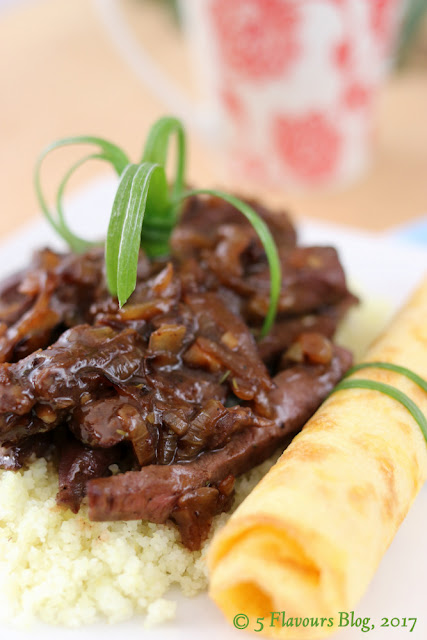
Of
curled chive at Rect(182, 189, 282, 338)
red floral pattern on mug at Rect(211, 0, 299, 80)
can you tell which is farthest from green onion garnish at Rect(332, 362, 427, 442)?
red floral pattern on mug at Rect(211, 0, 299, 80)

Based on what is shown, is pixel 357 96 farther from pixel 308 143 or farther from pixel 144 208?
pixel 144 208

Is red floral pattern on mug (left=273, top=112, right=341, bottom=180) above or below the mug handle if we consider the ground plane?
below

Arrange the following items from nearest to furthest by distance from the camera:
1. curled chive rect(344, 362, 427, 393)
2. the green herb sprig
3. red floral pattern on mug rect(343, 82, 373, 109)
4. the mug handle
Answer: the green herb sprig
curled chive rect(344, 362, 427, 393)
the mug handle
red floral pattern on mug rect(343, 82, 373, 109)

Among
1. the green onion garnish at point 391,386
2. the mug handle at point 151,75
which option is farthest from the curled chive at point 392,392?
the mug handle at point 151,75

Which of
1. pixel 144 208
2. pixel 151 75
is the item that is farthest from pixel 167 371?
pixel 151 75

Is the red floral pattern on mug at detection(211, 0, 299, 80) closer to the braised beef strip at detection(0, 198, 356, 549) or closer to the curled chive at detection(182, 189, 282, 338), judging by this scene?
the braised beef strip at detection(0, 198, 356, 549)

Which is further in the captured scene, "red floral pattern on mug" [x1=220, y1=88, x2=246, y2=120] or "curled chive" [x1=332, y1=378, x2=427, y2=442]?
"red floral pattern on mug" [x1=220, y1=88, x2=246, y2=120]

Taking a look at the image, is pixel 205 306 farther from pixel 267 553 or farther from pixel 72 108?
pixel 72 108

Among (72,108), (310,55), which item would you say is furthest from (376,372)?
(72,108)
